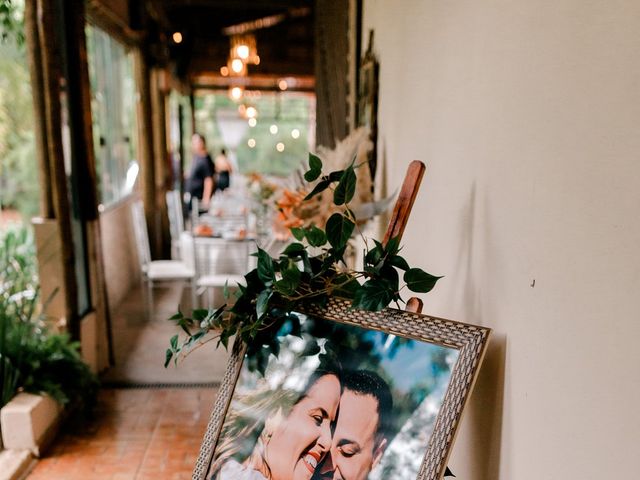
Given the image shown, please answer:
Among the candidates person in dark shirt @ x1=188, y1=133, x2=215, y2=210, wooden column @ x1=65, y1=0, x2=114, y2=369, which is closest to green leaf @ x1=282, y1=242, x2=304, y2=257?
wooden column @ x1=65, y1=0, x2=114, y2=369

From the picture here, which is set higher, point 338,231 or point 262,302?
point 338,231

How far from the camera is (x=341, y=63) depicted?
3.53m

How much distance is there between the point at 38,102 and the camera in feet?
11.1

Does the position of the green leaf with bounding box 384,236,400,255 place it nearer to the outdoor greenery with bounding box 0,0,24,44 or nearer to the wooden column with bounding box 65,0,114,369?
the outdoor greenery with bounding box 0,0,24,44

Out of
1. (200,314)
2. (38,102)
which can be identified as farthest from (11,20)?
(200,314)

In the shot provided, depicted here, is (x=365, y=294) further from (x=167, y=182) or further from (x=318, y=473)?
(x=167, y=182)

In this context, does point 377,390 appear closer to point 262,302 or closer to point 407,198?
point 262,302

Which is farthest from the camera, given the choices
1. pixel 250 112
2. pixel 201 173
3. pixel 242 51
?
pixel 250 112

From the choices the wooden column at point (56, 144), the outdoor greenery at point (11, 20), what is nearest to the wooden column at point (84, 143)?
the outdoor greenery at point (11, 20)

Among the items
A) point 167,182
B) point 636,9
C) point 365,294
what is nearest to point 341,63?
point 365,294

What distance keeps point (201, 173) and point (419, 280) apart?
7.45 m

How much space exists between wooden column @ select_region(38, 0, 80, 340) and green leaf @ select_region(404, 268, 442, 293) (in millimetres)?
2809

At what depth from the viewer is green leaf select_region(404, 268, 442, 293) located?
1139 millimetres

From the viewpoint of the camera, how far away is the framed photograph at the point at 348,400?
1035 millimetres
